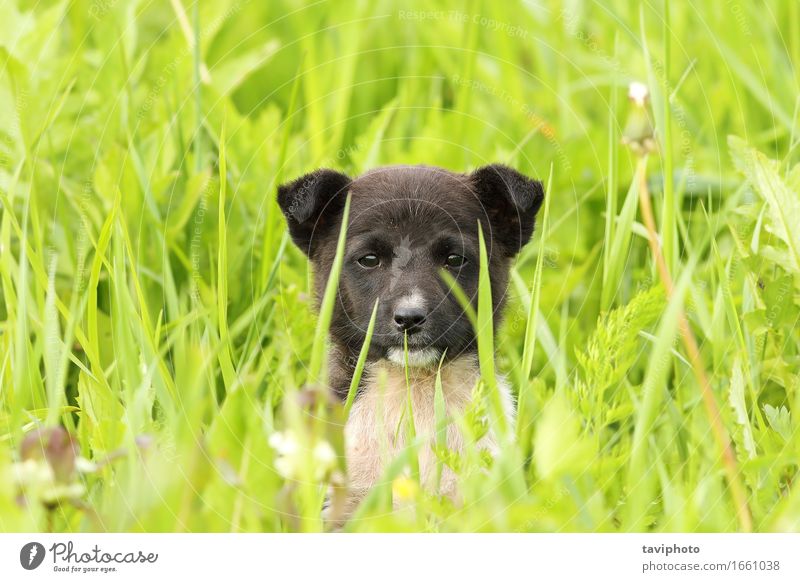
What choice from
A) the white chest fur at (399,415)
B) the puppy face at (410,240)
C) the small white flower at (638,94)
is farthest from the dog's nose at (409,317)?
the small white flower at (638,94)

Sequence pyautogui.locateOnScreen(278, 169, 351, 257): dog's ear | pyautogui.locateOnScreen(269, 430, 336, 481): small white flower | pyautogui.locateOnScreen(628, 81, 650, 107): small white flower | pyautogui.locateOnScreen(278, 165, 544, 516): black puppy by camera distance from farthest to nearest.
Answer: pyautogui.locateOnScreen(628, 81, 650, 107): small white flower
pyautogui.locateOnScreen(278, 169, 351, 257): dog's ear
pyautogui.locateOnScreen(278, 165, 544, 516): black puppy
pyautogui.locateOnScreen(269, 430, 336, 481): small white flower

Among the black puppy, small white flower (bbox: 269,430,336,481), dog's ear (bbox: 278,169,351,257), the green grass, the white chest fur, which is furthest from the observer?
dog's ear (bbox: 278,169,351,257)

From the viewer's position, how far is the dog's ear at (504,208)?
5234 millimetres

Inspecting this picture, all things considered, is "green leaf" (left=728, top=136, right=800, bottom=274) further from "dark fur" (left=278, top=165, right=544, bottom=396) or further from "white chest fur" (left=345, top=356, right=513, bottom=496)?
"white chest fur" (left=345, top=356, right=513, bottom=496)

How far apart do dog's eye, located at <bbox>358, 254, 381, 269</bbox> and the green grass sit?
17.3 inches

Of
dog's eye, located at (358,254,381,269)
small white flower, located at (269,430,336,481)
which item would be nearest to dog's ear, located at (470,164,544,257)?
dog's eye, located at (358,254,381,269)

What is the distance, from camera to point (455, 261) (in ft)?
17.1

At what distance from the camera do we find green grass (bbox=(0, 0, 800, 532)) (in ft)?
13.5

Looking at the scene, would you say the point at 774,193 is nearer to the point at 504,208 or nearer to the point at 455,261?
the point at 504,208

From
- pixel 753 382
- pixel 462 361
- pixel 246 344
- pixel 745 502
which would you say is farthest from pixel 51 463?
pixel 753 382
